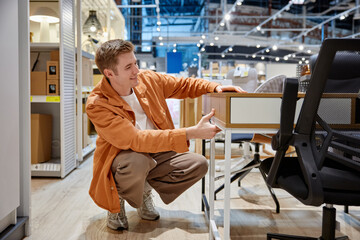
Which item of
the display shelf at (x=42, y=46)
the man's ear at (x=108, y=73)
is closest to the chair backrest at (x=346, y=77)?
the man's ear at (x=108, y=73)

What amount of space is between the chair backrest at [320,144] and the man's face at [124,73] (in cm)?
98

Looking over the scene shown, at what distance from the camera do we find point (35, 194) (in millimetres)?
2922

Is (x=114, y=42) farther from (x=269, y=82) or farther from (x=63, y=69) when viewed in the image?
(x=63, y=69)

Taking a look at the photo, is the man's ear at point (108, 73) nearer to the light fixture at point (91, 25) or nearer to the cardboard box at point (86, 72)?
the cardboard box at point (86, 72)

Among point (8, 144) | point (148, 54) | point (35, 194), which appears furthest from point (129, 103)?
point (148, 54)

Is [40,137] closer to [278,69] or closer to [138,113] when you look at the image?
[138,113]

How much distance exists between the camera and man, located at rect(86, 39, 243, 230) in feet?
5.98

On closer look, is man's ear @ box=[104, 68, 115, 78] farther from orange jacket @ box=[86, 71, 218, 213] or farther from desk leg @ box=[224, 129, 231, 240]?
desk leg @ box=[224, 129, 231, 240]

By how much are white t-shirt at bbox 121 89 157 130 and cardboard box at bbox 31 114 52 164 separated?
170 cm

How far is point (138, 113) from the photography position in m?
2.18

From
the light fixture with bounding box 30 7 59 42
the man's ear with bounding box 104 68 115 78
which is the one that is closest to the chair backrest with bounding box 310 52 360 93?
the man's ear with bounding box 104 68 115 78

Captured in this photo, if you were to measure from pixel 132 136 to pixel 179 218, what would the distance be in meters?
0.88

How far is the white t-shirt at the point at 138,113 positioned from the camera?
2152mm

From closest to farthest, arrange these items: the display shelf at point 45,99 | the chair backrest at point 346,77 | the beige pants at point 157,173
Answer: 1. the chair backrest at point 346,77
2. the beige pants at point 157,173
3. the display shelf at point 45,99
